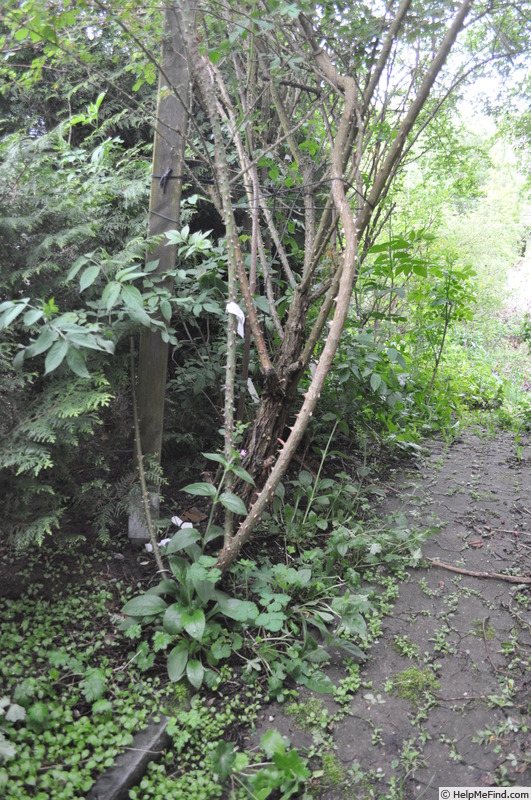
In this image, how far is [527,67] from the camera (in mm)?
3531

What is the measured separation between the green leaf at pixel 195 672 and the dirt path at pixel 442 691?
0.86 feet

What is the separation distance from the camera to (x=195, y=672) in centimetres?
205

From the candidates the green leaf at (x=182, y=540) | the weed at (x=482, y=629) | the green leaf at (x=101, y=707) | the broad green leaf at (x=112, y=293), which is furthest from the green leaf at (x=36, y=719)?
the weed at (x=482, y=629)

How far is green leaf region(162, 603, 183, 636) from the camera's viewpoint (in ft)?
6.93

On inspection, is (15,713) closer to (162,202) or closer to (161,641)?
(161,641)

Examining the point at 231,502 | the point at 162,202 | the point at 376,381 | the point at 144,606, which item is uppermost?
the point at 162,202

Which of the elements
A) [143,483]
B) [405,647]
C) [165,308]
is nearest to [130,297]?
[165,308]

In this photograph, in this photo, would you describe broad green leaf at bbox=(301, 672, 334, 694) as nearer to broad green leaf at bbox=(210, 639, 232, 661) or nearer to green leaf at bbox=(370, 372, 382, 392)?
broad green leaf at bbox=(210, 639, 232, 661)

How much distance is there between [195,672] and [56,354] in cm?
123

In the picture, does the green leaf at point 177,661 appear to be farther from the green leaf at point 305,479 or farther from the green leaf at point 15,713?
the green leaf at point 305,479

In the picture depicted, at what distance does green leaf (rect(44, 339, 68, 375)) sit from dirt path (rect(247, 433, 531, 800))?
4.66 feet

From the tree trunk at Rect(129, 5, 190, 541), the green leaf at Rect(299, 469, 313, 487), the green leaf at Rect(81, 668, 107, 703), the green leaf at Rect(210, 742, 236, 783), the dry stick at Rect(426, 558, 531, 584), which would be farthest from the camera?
the green leaf at Rect(299, 469, 313, 487)

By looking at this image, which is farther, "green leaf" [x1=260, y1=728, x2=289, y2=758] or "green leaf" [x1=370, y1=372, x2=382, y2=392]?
"green leaf" [x1=370, y1=372, x2=382, y2=392]

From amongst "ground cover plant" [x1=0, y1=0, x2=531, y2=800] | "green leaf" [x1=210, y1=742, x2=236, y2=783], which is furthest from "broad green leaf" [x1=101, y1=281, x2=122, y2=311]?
"green leaf" [x1=210, y1=742, x2=236, y2=783]
